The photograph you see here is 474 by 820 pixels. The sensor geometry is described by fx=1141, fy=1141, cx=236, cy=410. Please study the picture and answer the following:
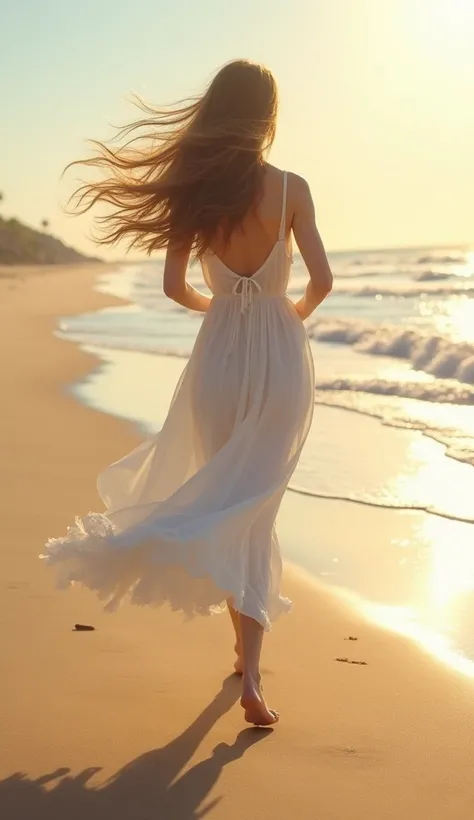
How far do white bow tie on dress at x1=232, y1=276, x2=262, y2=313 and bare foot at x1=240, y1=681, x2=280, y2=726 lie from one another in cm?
125

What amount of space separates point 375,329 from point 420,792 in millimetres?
14547

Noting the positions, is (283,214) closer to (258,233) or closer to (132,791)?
(258,233)

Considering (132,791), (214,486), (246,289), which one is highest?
(246,289)

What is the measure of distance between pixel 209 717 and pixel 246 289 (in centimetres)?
143

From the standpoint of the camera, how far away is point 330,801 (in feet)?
10.4

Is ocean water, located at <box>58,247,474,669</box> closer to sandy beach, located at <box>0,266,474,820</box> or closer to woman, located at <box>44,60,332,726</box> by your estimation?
sandy beach, located at <box>0,266,474,820</box>

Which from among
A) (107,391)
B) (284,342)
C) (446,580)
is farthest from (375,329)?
(284,342)

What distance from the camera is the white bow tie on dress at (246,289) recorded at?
384 cm

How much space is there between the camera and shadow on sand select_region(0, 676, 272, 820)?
10.1ft

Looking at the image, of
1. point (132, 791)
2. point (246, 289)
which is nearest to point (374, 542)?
point (246, 289)

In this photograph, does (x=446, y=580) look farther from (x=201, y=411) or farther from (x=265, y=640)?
(x=201, y=411)

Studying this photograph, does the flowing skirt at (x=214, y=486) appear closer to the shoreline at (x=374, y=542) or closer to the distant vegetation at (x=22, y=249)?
the shoreline at (x=374, y=542)

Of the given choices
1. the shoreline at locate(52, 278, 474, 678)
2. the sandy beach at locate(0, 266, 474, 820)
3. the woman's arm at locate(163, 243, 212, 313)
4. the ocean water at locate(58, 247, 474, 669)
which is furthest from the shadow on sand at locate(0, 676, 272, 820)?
the woman's arm at locate(163, 243, 212, 313)

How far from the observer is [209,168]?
3762 mm
